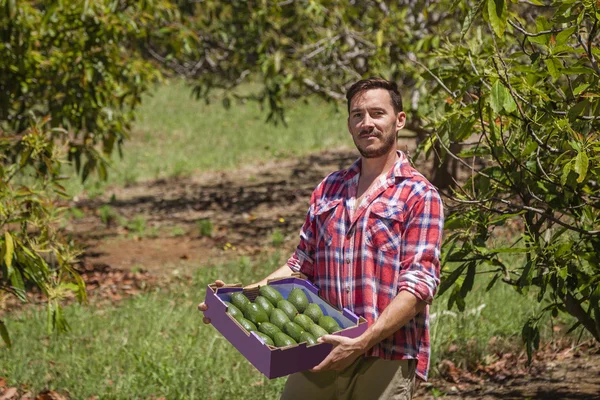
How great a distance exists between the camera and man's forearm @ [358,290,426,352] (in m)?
2.35

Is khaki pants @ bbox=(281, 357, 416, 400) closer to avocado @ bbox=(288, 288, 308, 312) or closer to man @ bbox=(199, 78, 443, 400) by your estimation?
man @ bbox=(199, 78, 443, 400)

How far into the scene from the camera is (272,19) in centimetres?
837

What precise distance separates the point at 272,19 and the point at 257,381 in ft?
16.1

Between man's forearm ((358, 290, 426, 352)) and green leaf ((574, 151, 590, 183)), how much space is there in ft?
2.65

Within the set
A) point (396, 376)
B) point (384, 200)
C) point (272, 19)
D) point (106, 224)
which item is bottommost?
point (106, 224)

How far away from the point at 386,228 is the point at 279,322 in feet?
1.60

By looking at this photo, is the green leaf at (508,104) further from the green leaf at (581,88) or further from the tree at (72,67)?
the tree at (72,67)

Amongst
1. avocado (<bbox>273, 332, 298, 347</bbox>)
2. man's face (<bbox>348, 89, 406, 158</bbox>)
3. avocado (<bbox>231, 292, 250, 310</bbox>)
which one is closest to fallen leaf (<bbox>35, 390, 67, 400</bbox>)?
avocado (<bbox>231, 292, 250, 310</bbox>)

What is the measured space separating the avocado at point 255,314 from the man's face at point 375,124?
661 millimetres

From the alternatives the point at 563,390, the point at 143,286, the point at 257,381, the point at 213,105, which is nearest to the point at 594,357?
the point at 563,390

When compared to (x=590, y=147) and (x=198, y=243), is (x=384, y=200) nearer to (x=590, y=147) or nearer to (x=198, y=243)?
(x=590, y=147)

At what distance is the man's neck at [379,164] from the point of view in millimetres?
2656

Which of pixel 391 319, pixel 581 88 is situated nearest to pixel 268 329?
pixel 391 319

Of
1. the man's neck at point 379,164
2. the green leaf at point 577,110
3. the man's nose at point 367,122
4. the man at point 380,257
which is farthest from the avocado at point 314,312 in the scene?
the green leaf at point 577,110
